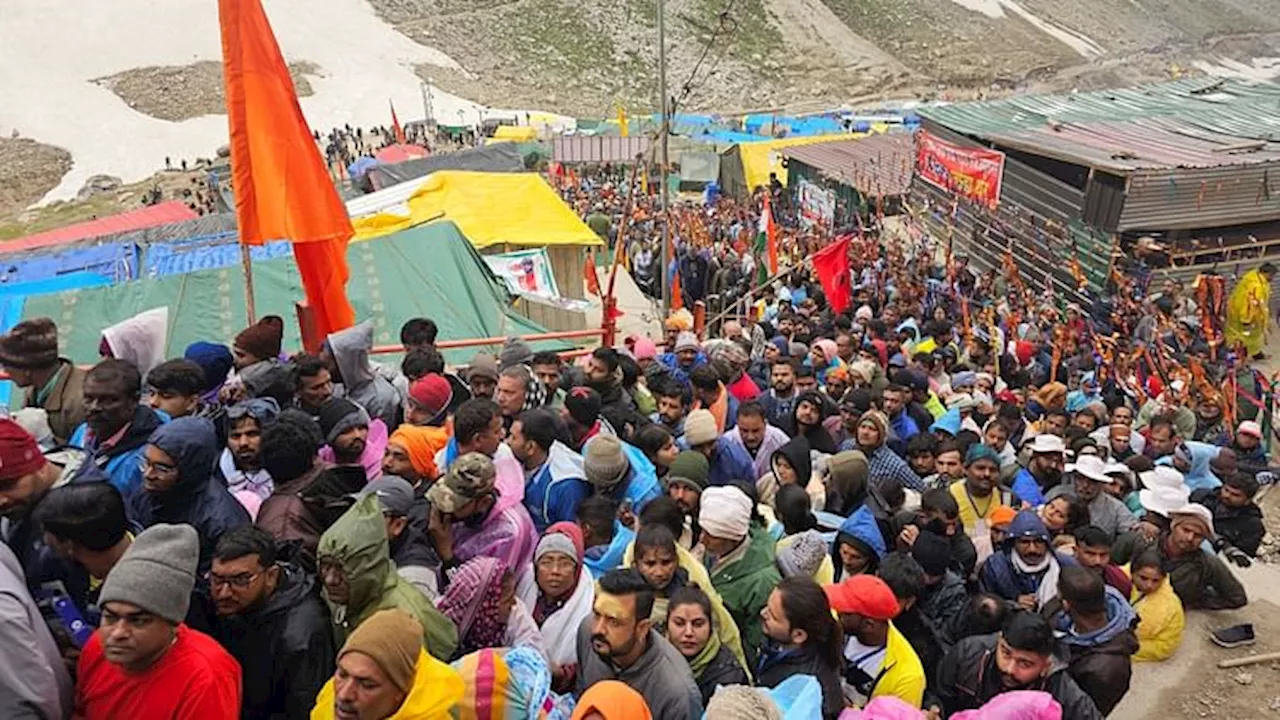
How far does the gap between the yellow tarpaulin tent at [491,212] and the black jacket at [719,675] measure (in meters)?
9.83

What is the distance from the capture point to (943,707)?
3.47 metres

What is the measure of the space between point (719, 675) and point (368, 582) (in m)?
1.22

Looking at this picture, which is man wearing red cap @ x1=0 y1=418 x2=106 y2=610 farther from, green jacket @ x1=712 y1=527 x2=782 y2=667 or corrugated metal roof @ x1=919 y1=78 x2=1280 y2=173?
corrugated metal roof @ x1=919 y1=78 x2=1280 y2=173

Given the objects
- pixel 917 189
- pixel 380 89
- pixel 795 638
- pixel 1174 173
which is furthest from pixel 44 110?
pixel 795 638

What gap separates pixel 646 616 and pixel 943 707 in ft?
5.06

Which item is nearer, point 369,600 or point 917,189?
point 369,600

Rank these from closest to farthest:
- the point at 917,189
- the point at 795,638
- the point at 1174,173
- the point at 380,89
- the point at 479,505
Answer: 1. the point at 795,638
2. the point at 479,505
3. the point at 1174,173
4. the point at 917,189
5. the point at 380,89

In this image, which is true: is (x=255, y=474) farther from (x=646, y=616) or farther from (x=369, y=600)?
(x=646, y=616)

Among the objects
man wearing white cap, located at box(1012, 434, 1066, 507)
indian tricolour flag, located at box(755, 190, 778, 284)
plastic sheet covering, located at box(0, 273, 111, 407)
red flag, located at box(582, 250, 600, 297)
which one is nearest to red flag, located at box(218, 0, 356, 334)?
plastic sheet covering, located at box(0, 273, 111, 407)

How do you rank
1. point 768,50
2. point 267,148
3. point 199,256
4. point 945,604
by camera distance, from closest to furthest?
point 945,604 < point 267,148 < point 199,256 < point 768,50

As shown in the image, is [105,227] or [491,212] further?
[105,227]

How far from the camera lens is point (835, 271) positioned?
1070 centimetres

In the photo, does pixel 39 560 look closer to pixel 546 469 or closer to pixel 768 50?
pixel 546 469

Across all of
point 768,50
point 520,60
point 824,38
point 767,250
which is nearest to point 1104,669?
point 767,250
